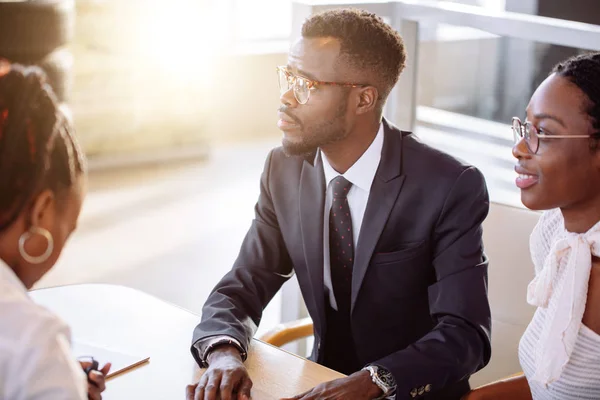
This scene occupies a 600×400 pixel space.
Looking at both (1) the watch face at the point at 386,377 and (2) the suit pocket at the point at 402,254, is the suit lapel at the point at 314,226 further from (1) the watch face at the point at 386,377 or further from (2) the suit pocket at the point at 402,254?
(1) the watch face at the point at 386,377

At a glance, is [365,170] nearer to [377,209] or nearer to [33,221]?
[377,209]

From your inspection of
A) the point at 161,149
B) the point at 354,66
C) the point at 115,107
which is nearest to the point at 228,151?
the point at 161,149

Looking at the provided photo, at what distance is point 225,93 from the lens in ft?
23.2

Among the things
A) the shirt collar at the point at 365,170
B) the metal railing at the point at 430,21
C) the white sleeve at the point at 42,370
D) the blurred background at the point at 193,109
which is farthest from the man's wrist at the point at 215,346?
the metal railing at the point at 430,21

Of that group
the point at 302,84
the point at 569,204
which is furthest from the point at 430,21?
the point at 569,204

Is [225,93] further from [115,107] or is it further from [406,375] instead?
[406,375]

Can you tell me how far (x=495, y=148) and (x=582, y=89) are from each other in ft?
4.87

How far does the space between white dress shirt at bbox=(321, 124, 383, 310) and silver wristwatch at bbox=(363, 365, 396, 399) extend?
426mm

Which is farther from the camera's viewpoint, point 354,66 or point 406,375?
point 354,66

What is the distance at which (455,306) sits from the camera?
6.20 ft

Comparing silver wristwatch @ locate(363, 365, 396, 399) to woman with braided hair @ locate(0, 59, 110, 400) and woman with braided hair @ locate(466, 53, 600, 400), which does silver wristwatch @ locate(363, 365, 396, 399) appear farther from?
woman with braided hair @ locate(0, 59, 110, 400)

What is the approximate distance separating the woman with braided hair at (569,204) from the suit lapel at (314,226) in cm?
58

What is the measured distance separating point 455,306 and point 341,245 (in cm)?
34

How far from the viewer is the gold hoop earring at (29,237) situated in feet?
3.67
